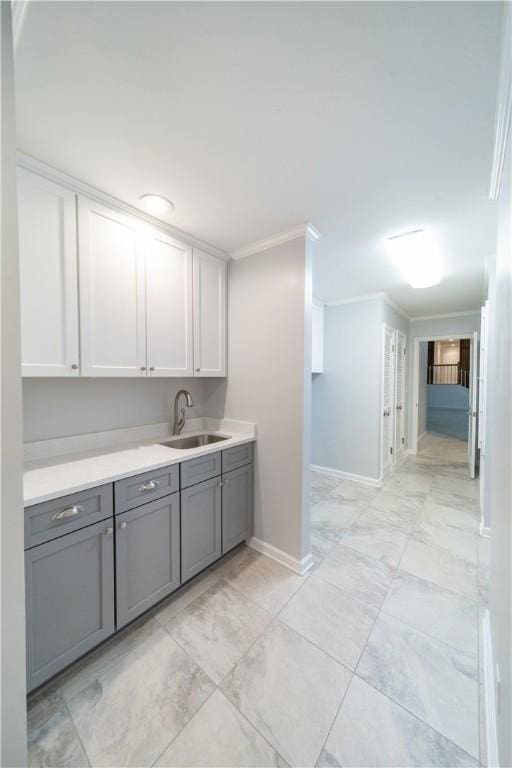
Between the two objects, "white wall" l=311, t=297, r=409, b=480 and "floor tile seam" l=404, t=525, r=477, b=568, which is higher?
"white wall" l=311, t=297, r=409, b=480

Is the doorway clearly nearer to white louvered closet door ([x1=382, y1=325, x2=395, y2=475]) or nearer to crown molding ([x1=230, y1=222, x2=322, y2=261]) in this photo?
white louvered closet door ([x1=382, y1=325, x2=395, y2=475])

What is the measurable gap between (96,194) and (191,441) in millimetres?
1791

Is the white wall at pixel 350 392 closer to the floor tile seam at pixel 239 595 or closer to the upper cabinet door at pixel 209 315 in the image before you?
the upper cabinet door at pixel 209 315

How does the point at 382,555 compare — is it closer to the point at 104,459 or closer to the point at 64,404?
the point at 104,459

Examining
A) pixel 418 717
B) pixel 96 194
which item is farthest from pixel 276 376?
pixel 418 717

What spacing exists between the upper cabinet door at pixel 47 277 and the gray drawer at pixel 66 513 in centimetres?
63

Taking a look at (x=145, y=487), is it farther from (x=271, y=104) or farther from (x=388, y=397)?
(x=388, y=397)

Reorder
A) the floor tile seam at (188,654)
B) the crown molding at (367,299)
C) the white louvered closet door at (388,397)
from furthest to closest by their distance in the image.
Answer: the white louvered closet door at (388,397) → the crown molding at (367,299) → the floor tile seam at (188,654)

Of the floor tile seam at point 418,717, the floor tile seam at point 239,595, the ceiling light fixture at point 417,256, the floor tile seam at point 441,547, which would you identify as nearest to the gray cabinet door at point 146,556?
the floor tile seam at point 239,595

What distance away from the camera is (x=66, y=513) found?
122 centimetres

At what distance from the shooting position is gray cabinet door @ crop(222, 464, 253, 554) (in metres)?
2.02

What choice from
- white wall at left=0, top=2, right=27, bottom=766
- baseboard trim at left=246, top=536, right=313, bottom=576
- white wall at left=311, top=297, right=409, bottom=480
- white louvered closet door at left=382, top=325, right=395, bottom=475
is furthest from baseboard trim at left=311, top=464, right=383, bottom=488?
white wall at left=0, top=2, right=27, bottom=766

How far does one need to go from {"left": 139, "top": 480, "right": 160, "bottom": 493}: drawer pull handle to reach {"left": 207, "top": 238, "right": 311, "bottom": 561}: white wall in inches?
34.7

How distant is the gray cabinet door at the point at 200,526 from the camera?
5.70 ft
